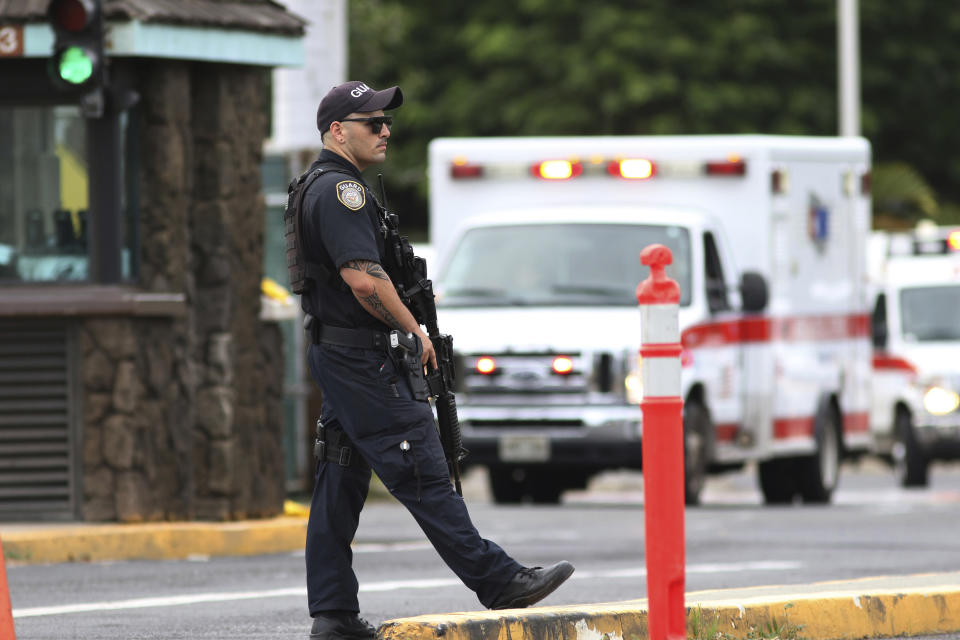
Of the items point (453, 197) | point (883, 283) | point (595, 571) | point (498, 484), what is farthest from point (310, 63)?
point (883, 283)

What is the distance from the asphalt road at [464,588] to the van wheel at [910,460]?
13.0 feet

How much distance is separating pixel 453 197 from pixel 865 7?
18.8 metres

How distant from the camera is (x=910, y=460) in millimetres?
21781

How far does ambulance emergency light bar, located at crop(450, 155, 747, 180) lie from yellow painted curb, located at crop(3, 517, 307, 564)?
567cm

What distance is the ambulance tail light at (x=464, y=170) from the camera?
58.1ft

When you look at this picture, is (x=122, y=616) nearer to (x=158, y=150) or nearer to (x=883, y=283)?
(x=158, y=150)

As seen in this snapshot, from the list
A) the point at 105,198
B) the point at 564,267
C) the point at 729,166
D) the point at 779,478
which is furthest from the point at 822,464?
the point at 105,198

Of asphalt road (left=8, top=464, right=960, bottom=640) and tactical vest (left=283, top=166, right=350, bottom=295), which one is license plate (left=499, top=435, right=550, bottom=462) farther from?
tactical vest (left=283, top=166, right=350, bottom=295)

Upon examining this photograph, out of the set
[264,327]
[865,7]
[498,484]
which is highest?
[865,7]

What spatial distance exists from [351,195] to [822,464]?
11732mm

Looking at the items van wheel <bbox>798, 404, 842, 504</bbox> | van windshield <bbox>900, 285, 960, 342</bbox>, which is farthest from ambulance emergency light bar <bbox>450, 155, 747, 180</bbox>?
van windshield <bbox>900, 285, 960, 342</bbox>

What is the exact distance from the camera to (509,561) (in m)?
7.47

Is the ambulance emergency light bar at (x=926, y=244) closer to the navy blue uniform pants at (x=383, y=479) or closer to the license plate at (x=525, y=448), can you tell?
the license plate at (x=525, y=448)

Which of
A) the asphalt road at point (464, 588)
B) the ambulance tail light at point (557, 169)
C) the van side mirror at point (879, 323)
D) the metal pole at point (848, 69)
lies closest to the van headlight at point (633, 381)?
the asphalt road at point (464, 588)
